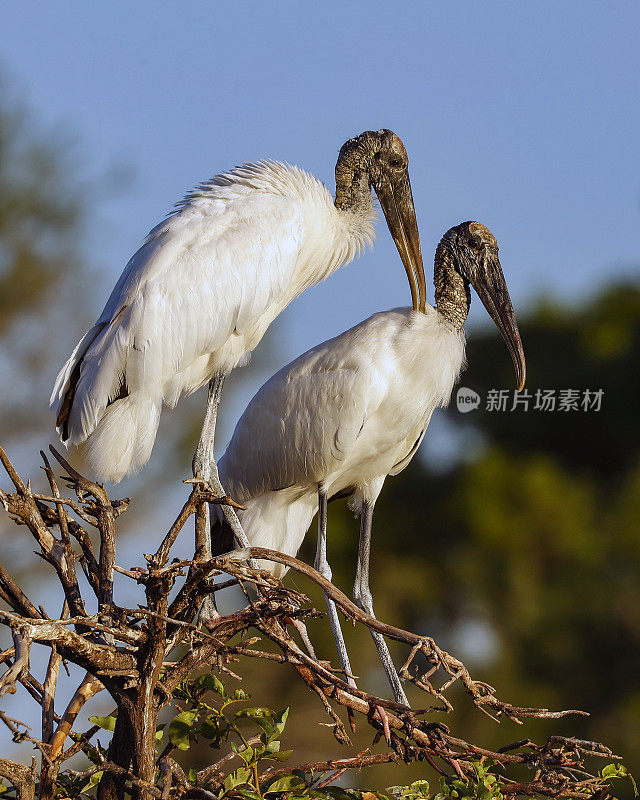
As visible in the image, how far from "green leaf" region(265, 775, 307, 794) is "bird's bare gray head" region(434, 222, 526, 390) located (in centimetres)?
248

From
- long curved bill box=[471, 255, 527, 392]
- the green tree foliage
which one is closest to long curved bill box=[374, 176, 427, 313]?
long curved bill box=[471, 255, 527, 392]

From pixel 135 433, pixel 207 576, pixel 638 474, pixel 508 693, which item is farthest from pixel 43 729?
pixel 638 474

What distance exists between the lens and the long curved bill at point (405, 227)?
466 cm

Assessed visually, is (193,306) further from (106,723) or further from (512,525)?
(512,525)

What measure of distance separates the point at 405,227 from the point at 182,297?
46.7 inches

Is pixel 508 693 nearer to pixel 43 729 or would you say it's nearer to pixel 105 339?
pixel 105 339

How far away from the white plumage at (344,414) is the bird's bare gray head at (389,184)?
0.65ft

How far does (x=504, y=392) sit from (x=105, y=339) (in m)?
14.0

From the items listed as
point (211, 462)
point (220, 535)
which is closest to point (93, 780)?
point (211, 462)

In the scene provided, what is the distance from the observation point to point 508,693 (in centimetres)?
1409

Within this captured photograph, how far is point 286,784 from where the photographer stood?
252 centimetres
